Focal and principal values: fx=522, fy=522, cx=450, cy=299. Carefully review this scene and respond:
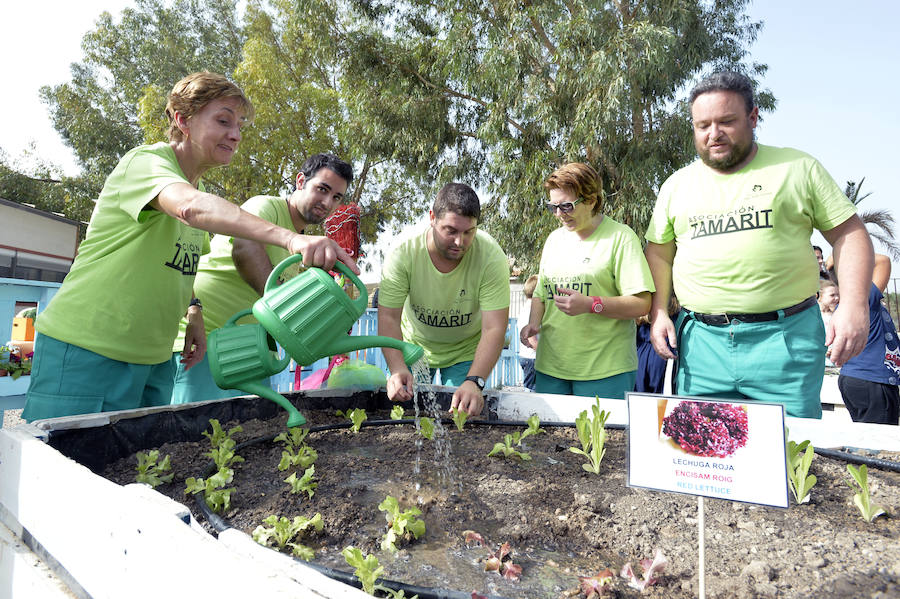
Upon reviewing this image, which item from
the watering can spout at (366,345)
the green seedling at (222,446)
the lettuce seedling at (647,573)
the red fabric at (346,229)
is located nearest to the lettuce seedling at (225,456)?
the green seedling at (222,446)

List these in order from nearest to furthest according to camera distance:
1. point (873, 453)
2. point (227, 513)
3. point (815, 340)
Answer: point (227, 513) < point (873, 453) < point (815, 340)

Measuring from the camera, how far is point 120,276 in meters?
1.55

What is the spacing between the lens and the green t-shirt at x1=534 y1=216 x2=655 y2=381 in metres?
2.21

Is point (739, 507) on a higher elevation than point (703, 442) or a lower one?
lower

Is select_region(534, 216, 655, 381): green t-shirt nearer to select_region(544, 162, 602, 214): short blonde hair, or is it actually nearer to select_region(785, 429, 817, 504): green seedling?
select_region(544, 162, 602, 214): short blonde hair

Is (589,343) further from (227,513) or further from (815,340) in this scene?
(227,513)

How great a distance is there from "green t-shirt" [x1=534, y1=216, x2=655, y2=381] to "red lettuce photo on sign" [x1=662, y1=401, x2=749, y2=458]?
127 cm

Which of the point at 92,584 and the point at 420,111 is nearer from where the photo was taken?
the point at 92,584

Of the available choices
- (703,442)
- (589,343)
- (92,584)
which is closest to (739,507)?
(703,442)

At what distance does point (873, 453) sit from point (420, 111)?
432 inches

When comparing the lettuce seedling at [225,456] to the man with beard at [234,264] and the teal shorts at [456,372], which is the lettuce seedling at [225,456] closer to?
the man with beard at [234,264]

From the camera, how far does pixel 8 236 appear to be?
1312 cm

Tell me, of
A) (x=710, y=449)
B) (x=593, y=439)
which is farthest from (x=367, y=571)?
(x=593, y=439)

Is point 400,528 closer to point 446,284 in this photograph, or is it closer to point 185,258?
point 185,258
